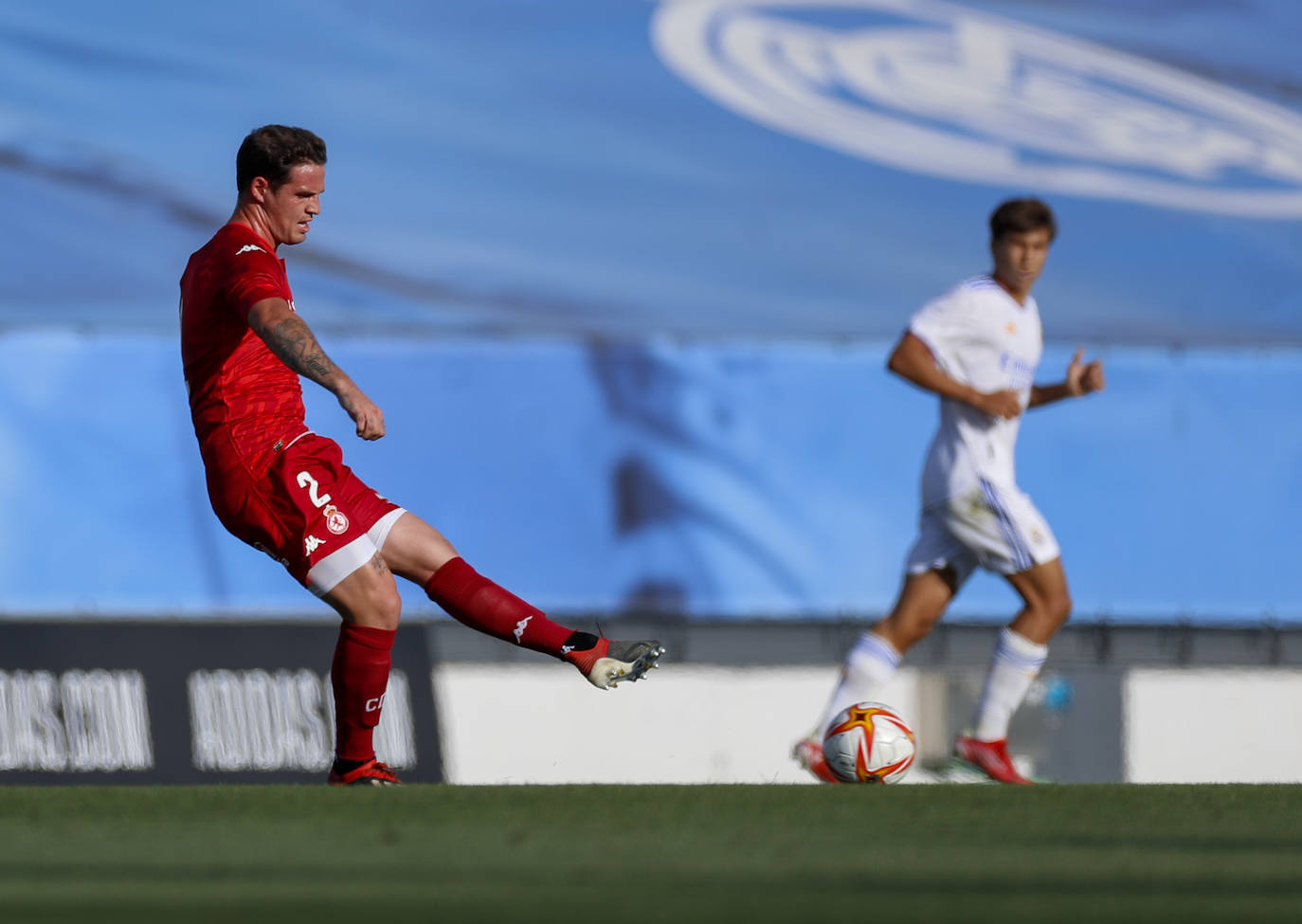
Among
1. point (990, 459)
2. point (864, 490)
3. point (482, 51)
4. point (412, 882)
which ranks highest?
point (482, 51)

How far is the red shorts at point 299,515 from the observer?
4059 mm

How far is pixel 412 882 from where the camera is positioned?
7.97 ft

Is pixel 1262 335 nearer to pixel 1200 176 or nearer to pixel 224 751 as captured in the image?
pixel 1200 176

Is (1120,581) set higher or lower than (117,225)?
lower

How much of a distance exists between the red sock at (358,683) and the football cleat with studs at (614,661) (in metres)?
0.43

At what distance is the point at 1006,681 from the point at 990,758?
0.76 feet

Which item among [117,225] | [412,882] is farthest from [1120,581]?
[412,882]

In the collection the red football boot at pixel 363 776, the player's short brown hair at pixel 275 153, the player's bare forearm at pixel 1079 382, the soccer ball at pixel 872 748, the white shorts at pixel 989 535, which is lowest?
the red football boot at pixel 363 776

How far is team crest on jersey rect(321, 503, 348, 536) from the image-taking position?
4082mm

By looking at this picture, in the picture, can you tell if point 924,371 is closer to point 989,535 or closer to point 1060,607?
point 989,535

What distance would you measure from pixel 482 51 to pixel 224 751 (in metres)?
5.64

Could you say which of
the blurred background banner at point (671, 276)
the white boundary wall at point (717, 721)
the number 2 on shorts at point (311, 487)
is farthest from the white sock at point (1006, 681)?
→ the blurred background banner at point (671, 276)

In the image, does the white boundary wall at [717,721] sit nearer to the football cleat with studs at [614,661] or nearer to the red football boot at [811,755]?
the red football boot at [811,755]

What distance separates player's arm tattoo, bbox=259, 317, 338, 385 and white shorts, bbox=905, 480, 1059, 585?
7.25 feet
